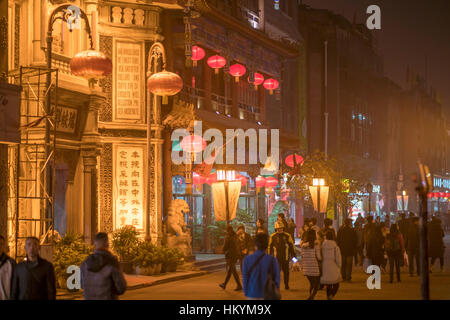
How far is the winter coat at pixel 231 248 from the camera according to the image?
814 inches

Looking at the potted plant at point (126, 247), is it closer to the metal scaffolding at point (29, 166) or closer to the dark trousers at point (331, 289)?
the metal scaffolding at point (29, 166)

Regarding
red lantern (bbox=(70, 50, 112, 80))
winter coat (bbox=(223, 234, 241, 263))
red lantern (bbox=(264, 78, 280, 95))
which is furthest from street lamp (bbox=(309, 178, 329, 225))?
red lantern (bbox=(70, 50, 112, 80))

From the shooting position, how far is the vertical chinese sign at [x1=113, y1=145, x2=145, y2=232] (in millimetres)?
27047

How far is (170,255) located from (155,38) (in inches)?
307

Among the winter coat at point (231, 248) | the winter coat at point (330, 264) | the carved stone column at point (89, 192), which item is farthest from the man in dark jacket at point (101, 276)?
the carved stone column at point (89, 192)

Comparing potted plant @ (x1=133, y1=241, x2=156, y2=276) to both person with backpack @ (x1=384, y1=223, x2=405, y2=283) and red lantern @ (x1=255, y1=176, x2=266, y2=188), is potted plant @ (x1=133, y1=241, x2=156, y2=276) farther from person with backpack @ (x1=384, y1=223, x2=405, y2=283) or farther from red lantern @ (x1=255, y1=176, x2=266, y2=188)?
red lantern @ (x1=255, y1=176, x2=266, y2=188)

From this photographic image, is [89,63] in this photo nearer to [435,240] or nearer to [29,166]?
[29,166]

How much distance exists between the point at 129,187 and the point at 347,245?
845 cm

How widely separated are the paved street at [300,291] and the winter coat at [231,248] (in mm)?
839

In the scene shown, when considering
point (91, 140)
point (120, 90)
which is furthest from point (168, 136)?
point (91, 140)

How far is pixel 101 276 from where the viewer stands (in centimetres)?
953

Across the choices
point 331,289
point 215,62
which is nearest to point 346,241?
point 331,289

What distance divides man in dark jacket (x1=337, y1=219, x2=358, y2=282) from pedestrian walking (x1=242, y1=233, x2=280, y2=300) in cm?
1216

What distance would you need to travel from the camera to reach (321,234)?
1728 centimetres
